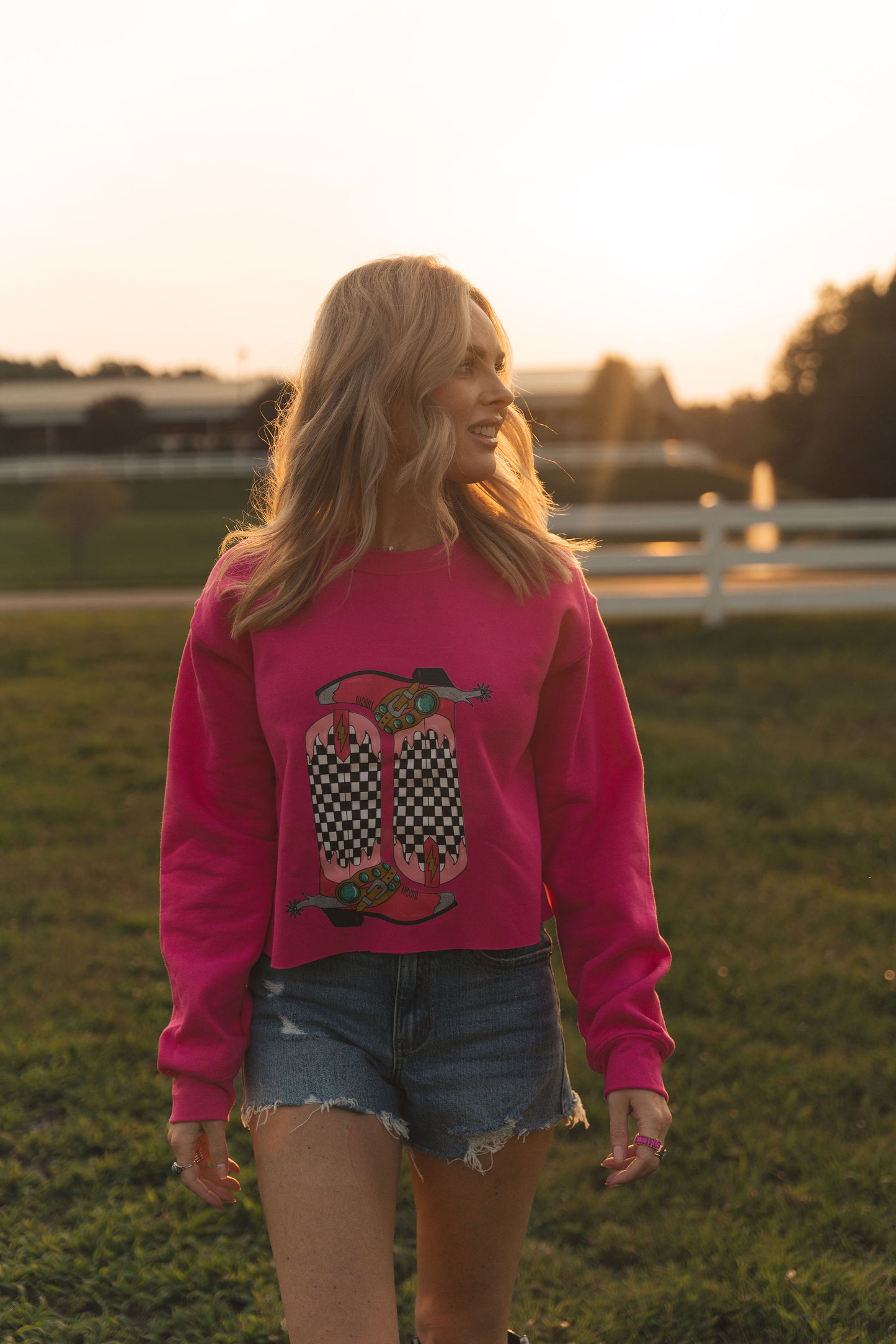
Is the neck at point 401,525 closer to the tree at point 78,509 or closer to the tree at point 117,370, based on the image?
the tree at point 78,509

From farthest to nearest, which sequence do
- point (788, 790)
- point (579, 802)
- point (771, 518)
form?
1. point (771, 518)
2. point (788, 790)
3. point (579, 802)

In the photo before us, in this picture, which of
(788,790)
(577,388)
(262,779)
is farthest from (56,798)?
(577,388)

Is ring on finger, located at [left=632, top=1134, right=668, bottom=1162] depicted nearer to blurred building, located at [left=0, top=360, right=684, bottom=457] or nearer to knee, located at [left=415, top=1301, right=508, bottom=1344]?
knee, located at [left=415, top=1301, right=508, bottom=1344]

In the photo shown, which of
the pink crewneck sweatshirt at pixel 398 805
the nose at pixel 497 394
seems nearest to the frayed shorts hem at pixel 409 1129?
the pink crewneck sweatshirt at pixel 398 805

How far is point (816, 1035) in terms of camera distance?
4164mm

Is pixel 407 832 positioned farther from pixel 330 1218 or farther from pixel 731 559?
pixel 731 559

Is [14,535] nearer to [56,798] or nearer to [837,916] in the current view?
[56,798]

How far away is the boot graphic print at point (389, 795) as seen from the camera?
1.89m

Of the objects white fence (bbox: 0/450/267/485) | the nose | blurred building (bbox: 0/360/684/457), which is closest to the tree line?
blurred building (bbox: 0/360/684/457)

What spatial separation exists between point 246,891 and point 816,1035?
283 cm

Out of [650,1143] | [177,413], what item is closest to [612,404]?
[177,413]

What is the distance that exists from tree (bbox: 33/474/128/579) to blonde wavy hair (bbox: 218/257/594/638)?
24286mm

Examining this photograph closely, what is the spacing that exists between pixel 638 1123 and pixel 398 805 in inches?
24.1

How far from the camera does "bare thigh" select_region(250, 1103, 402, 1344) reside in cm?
169
